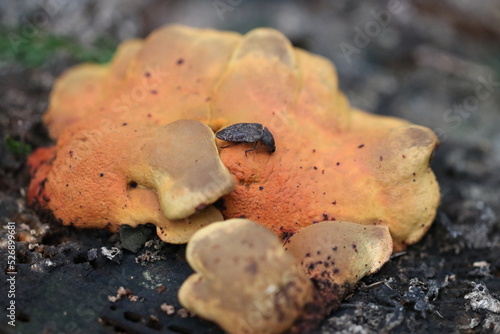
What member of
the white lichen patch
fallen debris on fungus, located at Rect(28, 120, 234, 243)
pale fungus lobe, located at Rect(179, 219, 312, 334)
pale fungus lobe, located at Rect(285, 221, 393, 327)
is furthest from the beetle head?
the white lichen patch

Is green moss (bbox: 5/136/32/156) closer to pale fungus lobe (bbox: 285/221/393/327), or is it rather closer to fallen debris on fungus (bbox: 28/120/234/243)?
fallen debris on fungus (bbox: 28/120/234/243)

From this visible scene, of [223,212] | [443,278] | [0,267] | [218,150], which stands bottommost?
[443,278]

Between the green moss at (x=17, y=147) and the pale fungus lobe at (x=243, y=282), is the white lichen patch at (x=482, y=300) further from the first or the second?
the green moss at (x=17, y=147)

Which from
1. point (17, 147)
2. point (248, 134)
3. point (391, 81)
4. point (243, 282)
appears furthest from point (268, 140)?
point (391, 81)

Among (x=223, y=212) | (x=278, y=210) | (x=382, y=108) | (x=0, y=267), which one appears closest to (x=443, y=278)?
(x=278, y=210)

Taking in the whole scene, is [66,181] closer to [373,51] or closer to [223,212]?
[223,212]

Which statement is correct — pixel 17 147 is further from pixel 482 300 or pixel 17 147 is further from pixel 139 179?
pixel 482 300
